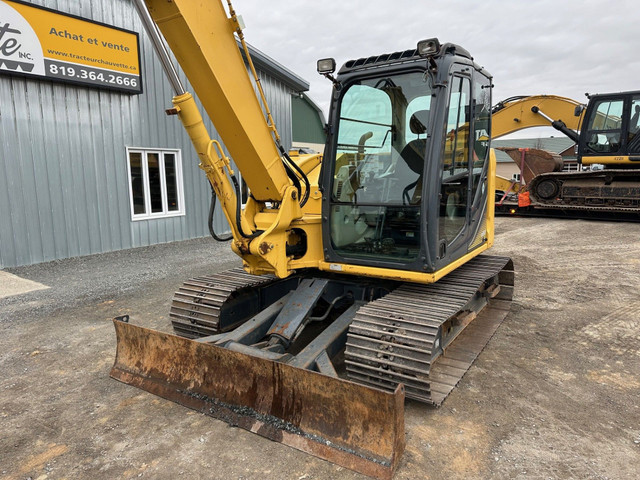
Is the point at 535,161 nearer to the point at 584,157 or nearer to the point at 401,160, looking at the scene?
the point at 584,157

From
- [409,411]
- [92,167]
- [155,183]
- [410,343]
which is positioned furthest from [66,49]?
[409,411]

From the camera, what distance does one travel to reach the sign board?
704 cm

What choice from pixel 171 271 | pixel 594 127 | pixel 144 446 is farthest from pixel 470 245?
pixel 594 127

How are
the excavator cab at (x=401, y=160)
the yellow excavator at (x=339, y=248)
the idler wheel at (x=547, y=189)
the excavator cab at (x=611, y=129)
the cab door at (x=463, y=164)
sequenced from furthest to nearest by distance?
1. the idler wheel at (x=547, y=189)
2. the excavator cab at (x=611, y=129)
3. the cab door at (x=463, y=164)
4. the excavator cab at (x=401, y=160)
5. the yellow excavator at (x=339, y=248)

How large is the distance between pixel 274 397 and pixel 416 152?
2100mm

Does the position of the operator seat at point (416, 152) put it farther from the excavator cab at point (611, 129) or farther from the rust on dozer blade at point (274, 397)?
the excavator cab at point (611, 129)

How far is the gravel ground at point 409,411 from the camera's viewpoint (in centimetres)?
254

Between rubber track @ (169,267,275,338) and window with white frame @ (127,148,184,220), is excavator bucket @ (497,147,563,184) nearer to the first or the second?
window with white frame @ (127,148,184,220)

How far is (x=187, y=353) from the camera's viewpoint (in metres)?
3.21

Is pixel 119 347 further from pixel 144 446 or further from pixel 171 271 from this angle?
pixel 171 271

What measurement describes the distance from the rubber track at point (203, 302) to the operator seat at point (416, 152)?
1.75m

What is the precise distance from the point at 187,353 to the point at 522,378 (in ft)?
8.58

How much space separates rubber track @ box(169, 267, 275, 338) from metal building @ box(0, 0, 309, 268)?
4802mm

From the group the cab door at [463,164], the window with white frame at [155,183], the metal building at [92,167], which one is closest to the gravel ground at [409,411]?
the cab door at [463,164]
